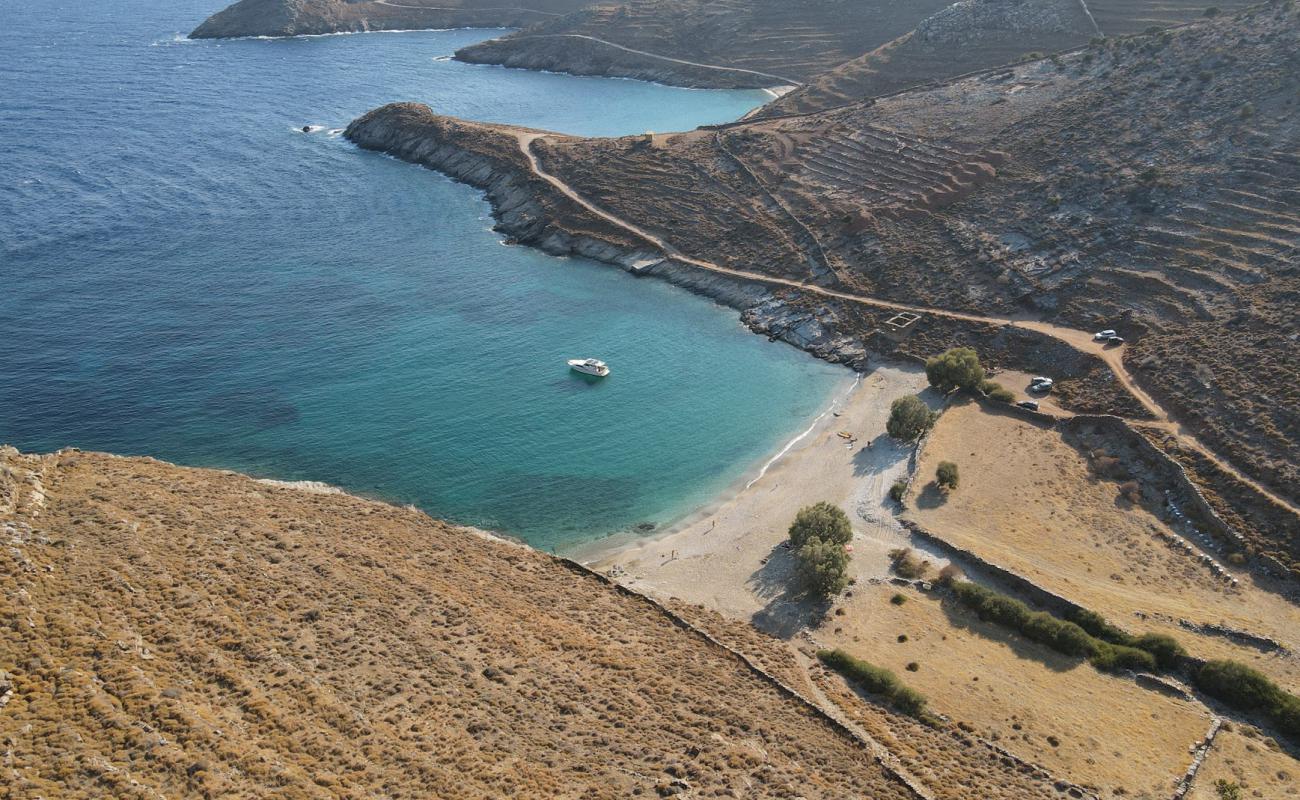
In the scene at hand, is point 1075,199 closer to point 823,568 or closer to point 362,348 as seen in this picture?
point 823,568

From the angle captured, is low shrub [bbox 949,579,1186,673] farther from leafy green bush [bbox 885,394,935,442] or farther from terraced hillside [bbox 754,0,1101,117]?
terraced hillside [bbox 754,0,1101,117]

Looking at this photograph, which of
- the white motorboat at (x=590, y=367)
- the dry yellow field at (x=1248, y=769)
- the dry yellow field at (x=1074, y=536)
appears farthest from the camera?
the white motorboat at (x=590, y=367)

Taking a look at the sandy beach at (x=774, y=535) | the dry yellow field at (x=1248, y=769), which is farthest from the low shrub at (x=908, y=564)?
the dry yellow field at (x=1248, y=769)

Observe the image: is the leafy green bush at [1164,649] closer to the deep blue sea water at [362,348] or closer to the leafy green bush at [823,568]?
the leafy green bush at [823,568]

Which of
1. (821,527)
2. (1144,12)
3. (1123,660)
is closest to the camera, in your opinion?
(1123,660)


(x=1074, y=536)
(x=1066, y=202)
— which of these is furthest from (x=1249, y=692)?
(x=1066, y=202)


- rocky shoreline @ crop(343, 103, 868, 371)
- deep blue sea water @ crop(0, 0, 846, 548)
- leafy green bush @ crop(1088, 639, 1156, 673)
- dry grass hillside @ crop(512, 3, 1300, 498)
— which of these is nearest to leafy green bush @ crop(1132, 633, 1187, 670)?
leafy green bush @ crop(1088, 639, 1156, 673)
